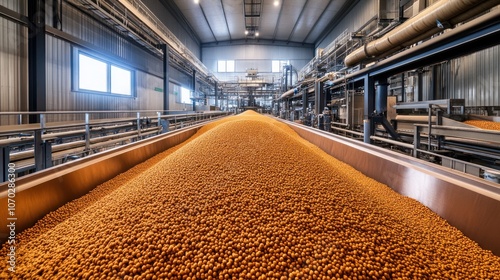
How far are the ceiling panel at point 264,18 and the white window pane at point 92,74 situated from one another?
5945mm

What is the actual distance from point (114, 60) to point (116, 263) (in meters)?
6.43

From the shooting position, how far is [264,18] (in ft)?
38.7

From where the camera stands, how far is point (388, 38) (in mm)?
2869

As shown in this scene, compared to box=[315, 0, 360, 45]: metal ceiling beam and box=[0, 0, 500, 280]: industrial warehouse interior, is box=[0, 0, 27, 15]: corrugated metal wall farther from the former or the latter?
box=[315, 0, 360, 45]: metal ceiling beam

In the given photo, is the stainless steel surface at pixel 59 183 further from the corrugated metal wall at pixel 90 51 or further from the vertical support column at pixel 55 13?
the vertical support column at pixel 55 13

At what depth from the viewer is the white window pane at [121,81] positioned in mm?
6000

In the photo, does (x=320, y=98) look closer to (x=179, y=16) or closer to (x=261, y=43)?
(x=179, y=16)

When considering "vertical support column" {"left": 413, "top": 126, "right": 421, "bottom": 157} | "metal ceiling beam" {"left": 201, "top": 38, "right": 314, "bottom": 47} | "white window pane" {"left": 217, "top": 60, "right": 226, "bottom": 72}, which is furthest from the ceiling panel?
"vertical support column" {"left": 413, "top": 126, "right": 421, "bottom": 157}

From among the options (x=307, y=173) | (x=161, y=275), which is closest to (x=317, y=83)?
(x=307, y=173)

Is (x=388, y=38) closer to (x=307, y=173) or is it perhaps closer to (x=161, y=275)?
(x=307, y=173)

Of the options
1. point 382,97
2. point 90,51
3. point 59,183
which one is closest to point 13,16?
point 90,51

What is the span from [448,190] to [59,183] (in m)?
1.79

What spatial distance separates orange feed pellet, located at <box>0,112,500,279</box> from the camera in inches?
27.8

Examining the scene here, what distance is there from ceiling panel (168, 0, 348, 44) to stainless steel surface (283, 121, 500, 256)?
9836mm
